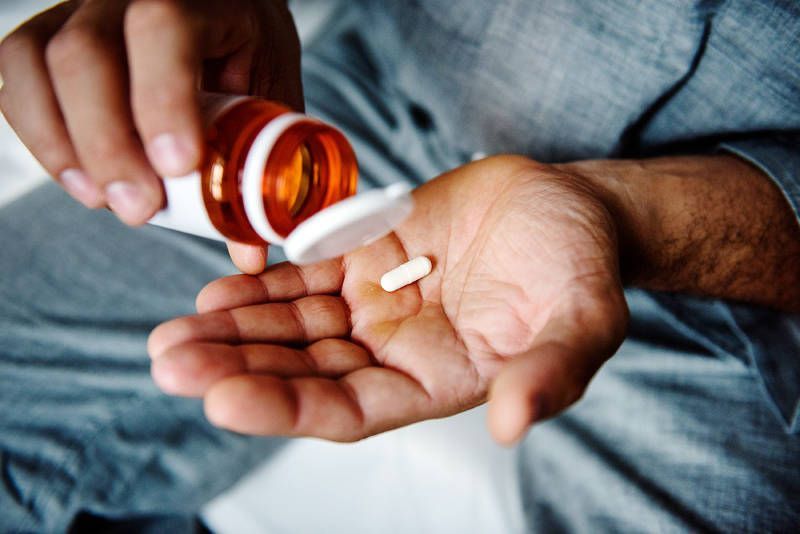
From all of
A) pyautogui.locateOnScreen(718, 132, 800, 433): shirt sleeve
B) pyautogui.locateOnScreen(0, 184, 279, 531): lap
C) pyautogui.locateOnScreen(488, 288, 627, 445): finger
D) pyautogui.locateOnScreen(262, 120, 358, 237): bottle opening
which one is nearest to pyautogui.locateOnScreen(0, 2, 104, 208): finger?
pyautogui.locateOnScreen(262, 120, 358, 237): bottle opening

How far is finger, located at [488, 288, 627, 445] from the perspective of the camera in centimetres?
60

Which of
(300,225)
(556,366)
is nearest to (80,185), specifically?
(300,225)

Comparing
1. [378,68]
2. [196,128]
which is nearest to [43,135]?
[196,128]

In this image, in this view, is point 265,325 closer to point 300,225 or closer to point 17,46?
point 300,225

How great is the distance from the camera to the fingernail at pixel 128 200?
735 mm

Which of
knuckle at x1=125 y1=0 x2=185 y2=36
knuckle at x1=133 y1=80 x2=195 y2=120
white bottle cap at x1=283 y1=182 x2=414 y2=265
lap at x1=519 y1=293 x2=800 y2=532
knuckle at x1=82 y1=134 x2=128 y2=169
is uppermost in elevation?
knuckle at x1=125 y1=0 x2=185 y2=36

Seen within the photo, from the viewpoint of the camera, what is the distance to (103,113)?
72 centimetres

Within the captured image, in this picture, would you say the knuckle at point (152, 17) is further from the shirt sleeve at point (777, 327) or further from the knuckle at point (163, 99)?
the shirt sleeve at point (777, 327)

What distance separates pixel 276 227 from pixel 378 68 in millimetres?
964

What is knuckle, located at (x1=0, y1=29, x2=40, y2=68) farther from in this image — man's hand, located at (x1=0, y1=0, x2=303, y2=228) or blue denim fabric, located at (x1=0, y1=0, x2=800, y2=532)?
blue denim fabric, located at (x1=0, y1=0, x2=800, y2=532)

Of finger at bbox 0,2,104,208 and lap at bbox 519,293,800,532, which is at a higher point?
finger at bbox 0,2,104,208

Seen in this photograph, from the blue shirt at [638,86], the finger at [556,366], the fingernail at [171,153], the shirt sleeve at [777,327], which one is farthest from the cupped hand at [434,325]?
the shirt sleeve at [777,327]

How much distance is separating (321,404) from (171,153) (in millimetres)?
355

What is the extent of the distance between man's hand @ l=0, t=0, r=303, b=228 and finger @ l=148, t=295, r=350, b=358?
0.16 m
